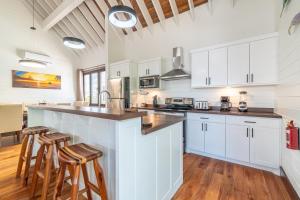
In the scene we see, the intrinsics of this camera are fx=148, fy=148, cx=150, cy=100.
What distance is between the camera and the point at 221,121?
9.48 feet

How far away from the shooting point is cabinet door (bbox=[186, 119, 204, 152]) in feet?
10.3

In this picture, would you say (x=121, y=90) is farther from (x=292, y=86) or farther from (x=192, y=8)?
(x=292, y=86)

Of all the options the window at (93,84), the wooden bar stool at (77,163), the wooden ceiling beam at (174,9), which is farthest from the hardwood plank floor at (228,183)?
the window at (93,84)

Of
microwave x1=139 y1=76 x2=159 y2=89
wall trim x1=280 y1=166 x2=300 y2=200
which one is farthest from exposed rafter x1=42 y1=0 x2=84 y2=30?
wall trim x1=280 y1=166 x2=300 y2=200

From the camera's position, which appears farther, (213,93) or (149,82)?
(149,82)

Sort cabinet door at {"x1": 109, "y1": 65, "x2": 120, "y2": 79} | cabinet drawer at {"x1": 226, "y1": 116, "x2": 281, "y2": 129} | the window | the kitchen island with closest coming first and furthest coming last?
the kitchen island → cabinet drawer at {"x1": 226, "y1": 116, "x2": 281, "y2": 129} → cabinet door at {"x1": 109, "y1": 65, "x2": 120, "y2": 79} → the window

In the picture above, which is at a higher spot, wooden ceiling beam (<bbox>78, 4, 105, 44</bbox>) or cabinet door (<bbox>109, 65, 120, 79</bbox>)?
wooden ceiling beam (<bbox>78, 4, 105, 44</bbox>)

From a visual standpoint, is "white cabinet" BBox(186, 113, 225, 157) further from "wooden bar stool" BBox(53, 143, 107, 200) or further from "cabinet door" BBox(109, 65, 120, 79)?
"cabinet door" BBox(109, 65, 120, 79)

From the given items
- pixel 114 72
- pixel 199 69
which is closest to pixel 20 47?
pixel 114 72

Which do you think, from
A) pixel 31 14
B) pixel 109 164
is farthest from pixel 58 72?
pixel 109 164

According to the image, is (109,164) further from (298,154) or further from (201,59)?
(201,59)

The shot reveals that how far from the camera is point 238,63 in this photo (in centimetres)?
295

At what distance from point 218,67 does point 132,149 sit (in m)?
2.74

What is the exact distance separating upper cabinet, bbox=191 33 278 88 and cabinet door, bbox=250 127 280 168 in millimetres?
907
